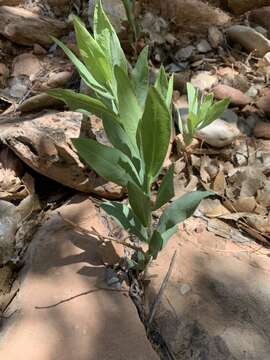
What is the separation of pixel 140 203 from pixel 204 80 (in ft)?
3.72

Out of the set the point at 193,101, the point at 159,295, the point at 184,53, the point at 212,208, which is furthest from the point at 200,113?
the point at 184,53

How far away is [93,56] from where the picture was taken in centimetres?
109

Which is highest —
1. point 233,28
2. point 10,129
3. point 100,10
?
point 100,10

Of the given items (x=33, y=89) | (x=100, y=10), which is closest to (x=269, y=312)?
(x=100, y=10)

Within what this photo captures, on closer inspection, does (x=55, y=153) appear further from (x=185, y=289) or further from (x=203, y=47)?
(x=203, y=47)

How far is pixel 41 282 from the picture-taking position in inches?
49.7

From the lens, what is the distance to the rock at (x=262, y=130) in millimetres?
1818

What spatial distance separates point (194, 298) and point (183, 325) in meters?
0.09

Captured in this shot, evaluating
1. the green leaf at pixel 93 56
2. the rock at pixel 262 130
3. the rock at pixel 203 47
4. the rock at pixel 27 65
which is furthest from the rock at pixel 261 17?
the green leaf at pixel 93 56

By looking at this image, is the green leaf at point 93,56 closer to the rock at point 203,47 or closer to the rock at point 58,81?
the rock at point 58,81

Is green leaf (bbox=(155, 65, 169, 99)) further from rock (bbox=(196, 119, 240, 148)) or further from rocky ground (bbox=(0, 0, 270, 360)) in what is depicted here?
rock (bbox=(196, 119, 240, 148))

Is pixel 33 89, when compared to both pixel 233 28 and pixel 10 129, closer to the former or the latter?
pixel 10 129

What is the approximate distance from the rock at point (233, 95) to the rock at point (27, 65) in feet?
2.85

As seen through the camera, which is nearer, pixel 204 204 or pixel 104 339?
pixel 104 339
